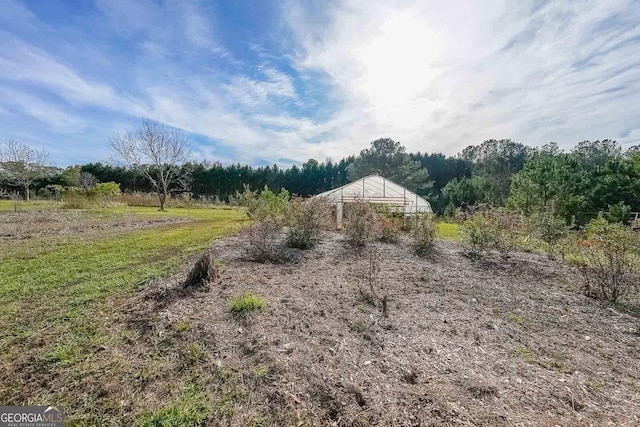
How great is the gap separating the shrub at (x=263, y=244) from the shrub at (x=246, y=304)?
2.23m

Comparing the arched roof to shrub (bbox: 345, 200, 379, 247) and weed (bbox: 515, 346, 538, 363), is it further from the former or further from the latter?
weed (bbox: 515, 346, 538, 363)

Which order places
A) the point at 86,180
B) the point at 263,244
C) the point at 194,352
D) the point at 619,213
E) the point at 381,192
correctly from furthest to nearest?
the point at 86,180 < the point at 381,192 < the point at 619,213 < the point at 263,244 < the point at 194,352

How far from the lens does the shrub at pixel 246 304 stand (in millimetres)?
3230

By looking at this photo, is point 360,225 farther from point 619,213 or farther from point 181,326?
point 619,213

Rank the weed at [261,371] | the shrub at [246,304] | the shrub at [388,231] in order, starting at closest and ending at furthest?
the weed at [261,371] → the shrub at [246,304] → the shrub at [388,231]

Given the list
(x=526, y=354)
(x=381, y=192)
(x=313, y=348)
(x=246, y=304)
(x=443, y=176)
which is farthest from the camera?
Result: (x=443, y=176)

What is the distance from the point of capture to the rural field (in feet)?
6.62

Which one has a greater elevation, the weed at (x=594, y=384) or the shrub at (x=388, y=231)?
the shrub at (x=388, y=231)

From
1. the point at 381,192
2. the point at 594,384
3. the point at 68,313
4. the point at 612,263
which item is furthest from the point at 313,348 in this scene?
the point at 381,192

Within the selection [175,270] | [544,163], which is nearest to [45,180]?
[175,270]

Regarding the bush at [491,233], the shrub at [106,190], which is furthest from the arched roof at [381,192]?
the shrub at [106,190]

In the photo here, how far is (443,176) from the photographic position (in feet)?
141

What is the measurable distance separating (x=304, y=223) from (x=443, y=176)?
134 feet

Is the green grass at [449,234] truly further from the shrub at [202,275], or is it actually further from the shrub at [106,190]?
the shrub at [106,190]
